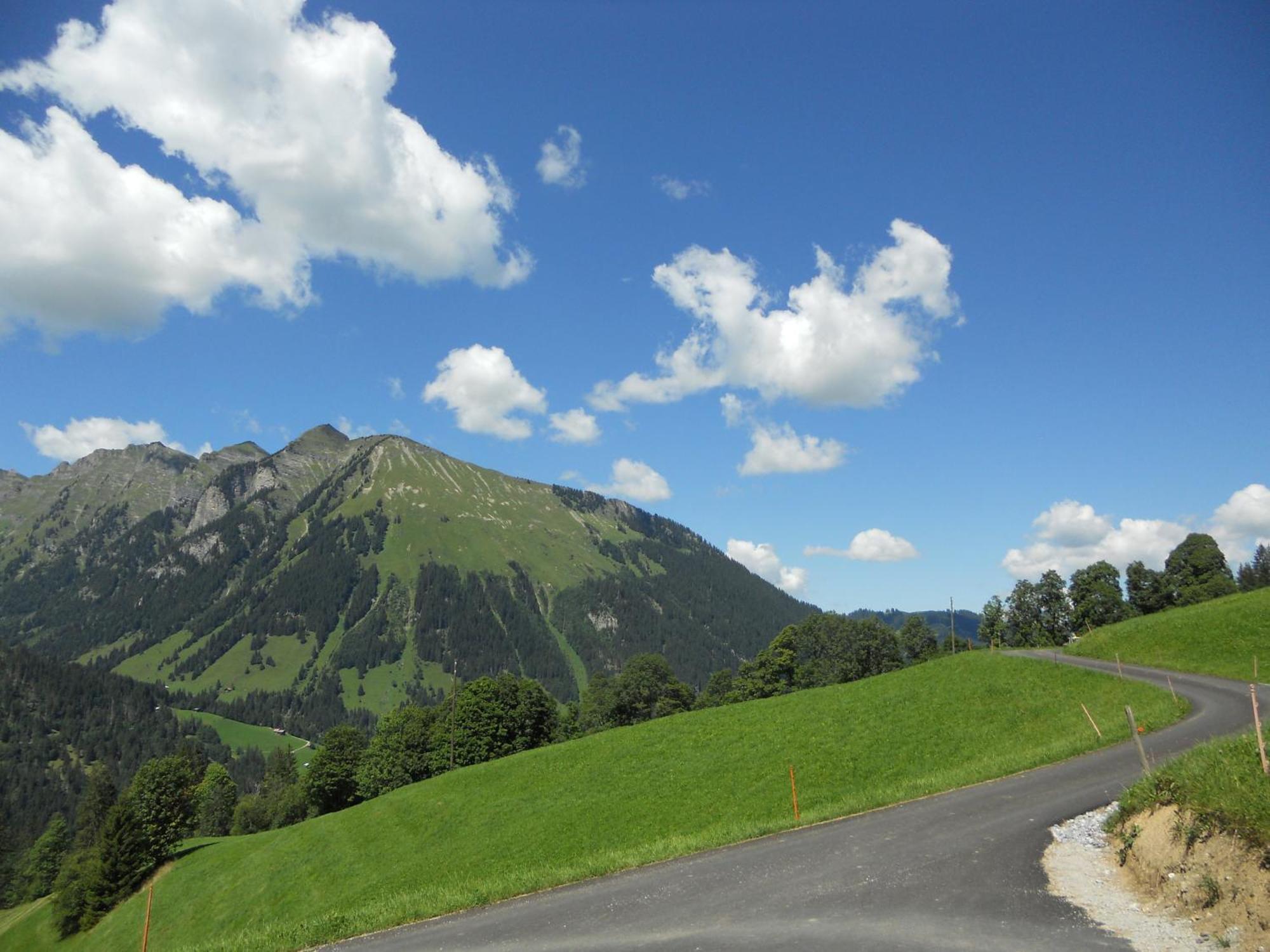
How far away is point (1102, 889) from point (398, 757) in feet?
346

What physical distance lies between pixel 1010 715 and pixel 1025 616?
325ft

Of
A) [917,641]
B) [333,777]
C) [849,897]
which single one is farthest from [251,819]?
[849,897]

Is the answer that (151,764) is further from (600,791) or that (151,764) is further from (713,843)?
(713,843)

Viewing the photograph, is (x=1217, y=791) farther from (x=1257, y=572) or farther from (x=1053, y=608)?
(x=1257, y=572)

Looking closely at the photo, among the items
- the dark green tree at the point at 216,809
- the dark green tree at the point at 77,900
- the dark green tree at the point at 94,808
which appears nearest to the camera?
the dark green tree at the point at 77,900

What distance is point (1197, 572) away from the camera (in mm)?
108125

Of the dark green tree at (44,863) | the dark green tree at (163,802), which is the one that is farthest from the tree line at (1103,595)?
the dark green tree at (44,863)

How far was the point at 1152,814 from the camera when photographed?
1419cm

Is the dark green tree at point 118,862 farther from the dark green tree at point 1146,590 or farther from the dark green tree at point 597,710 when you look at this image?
the dark green tree at point 1146,590

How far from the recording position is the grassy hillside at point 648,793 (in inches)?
915

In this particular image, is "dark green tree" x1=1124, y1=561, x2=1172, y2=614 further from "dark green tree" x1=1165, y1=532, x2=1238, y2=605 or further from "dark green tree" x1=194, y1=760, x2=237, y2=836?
"dark green tree" x1=194, y1=760, x2=237, y2=836

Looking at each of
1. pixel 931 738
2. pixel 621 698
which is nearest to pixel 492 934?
pixel 931 738

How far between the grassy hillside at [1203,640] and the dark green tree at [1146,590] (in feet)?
226

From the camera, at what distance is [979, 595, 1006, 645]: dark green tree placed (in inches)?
4783
